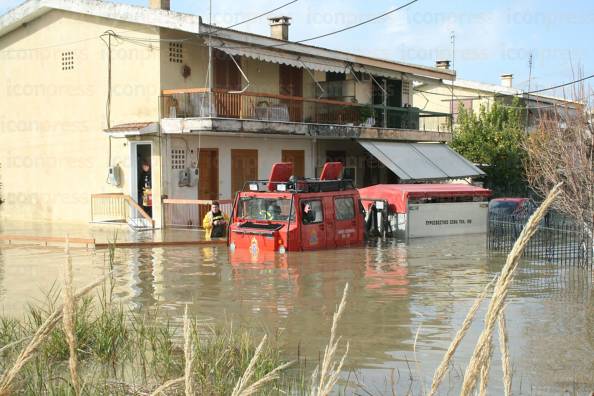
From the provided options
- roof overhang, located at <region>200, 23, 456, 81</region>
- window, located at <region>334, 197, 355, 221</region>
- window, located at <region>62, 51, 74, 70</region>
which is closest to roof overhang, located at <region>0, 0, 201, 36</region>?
roof overhang, located at <region>200, 23, 456, 81</region>

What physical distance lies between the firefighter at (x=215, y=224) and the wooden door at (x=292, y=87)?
7.27m

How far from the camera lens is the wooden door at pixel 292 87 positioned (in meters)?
26.2

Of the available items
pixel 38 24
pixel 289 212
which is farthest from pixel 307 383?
pixel 38 24

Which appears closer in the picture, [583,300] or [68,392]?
[68,392]

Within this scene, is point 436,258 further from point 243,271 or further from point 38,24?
point 38,24

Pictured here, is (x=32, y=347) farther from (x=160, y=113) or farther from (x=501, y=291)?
(x=160, y=113)

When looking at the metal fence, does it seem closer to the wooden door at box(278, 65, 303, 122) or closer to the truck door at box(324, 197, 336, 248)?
the truck door at box(324, 197, 336, 248)

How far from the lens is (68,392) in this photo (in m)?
4.54

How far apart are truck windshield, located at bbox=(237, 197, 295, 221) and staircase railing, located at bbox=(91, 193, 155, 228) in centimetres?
514

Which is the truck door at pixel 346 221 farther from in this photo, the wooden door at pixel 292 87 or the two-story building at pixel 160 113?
the wooden door at pixel 292 87

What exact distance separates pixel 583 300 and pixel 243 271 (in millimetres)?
6421

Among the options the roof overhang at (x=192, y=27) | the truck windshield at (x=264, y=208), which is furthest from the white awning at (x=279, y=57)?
the truck windshield at (x=264, y=208)

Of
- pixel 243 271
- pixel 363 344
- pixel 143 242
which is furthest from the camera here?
pixel 143 242

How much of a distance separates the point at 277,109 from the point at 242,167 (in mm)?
2326
